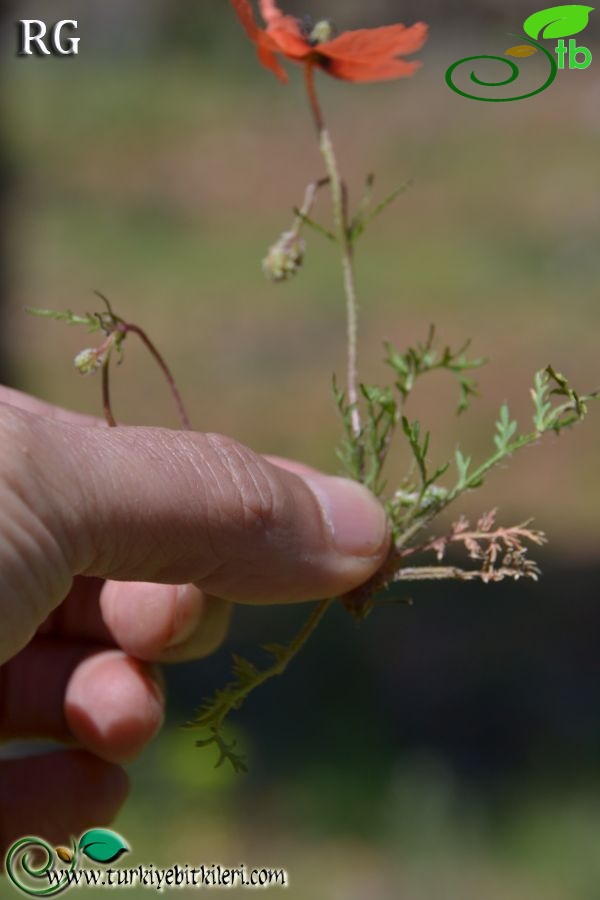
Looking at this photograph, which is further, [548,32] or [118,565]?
[548,32]

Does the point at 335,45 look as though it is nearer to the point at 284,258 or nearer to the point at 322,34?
the point at 322,34

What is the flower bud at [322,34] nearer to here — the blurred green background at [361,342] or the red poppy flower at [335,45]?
the red poppy flower at [335,45]

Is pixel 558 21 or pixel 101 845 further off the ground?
pixel 558 21

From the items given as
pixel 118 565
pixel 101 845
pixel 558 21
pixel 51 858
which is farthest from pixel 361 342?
pixel 118 565

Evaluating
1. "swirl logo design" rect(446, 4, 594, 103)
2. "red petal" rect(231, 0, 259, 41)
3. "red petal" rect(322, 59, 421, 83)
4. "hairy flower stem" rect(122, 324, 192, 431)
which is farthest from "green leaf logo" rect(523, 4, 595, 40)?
"hairy flower stem" rect(122, 324, 192, 431)

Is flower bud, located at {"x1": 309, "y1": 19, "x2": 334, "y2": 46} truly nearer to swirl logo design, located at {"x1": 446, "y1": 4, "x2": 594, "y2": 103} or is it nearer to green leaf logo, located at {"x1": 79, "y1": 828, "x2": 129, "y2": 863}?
swirl logo design, located at {"x1": 446, "y1": 4, "x2": 594, "y2": 103}

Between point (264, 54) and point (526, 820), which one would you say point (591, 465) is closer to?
point (526, 820)
